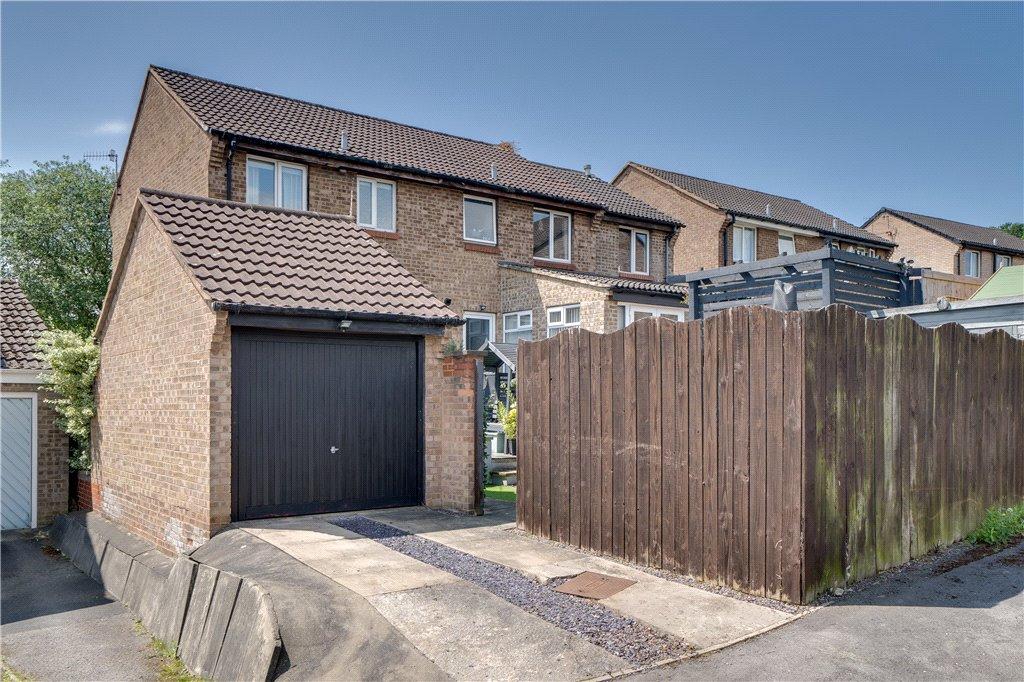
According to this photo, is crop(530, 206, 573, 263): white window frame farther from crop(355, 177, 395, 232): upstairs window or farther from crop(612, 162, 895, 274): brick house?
crop(612, 162, 895, 274): brick house

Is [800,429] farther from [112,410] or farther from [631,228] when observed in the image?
[631,228]

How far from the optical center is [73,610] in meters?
8.80

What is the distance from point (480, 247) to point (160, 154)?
8.04 metres

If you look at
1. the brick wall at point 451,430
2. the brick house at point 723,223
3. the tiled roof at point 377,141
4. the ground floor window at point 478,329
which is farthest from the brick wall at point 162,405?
the brick house at point 723,223

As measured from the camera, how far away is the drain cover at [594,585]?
605cm

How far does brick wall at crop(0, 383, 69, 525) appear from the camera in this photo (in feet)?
44.0

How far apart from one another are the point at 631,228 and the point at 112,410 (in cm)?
1563

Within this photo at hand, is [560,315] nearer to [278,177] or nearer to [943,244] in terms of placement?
[278,177]

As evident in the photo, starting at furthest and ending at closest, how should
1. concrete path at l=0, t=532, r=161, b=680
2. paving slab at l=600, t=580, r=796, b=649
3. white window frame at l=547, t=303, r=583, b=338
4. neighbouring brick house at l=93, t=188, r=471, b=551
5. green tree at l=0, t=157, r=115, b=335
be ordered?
green tree at l=0, t=157, r=115, b=335 < white window frame at l=547, t=303, r=583, b=338 < neighbouring brick house at l=93, t=188, r=471, b=551 < concrete path at l=0, t=532, r=161, b=680 < paving slab at l=600, t=580, r=796, b=649

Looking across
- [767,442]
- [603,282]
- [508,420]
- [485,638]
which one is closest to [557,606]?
[485,638]

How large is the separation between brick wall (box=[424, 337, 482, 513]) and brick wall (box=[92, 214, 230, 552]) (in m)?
2.57

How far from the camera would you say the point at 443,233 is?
18.6 m

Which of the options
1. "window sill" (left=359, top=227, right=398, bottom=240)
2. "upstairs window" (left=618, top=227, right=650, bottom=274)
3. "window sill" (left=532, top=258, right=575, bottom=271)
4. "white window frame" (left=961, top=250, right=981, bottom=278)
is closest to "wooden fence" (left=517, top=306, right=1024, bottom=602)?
"window sill" (left=359, top=227, right=398, bottom=240)

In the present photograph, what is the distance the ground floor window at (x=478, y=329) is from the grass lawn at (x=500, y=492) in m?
6.16
